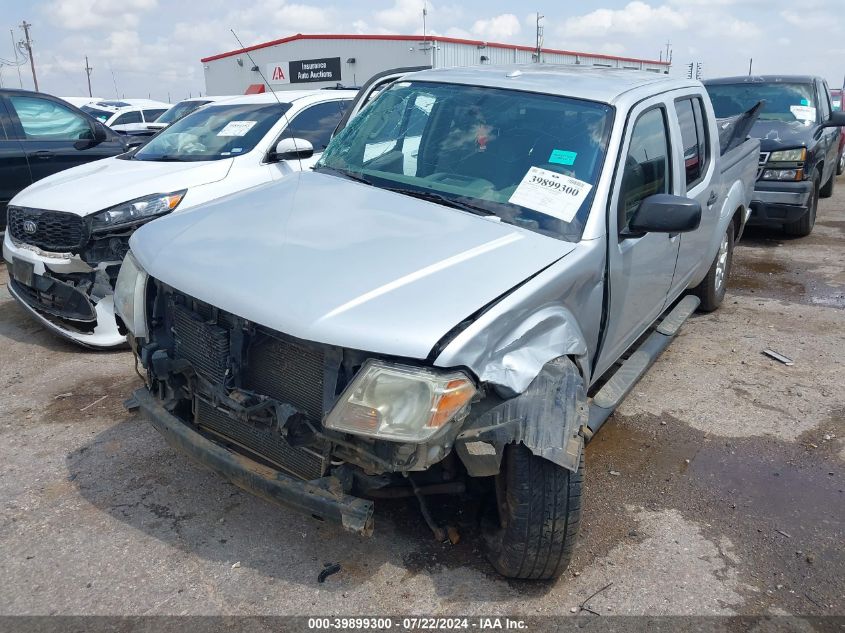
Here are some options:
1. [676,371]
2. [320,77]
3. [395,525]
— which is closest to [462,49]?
[320,77]

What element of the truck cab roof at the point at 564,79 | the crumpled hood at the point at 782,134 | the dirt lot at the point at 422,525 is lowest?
the dirt lot at the point at 422,525

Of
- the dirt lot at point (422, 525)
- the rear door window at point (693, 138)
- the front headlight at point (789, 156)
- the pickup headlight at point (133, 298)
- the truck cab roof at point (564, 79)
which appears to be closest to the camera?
the dirt lot at point (422, 525)

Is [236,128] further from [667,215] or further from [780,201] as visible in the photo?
[780,201]

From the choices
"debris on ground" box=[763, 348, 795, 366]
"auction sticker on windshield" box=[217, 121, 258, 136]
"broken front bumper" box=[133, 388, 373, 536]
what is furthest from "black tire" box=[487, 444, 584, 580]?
"auction sticker on windshield" box=[217, 121, 258, 136]

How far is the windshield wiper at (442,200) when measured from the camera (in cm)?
298

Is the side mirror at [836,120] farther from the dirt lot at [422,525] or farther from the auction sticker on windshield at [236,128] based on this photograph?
the auction sticker on windshield at [236,128]

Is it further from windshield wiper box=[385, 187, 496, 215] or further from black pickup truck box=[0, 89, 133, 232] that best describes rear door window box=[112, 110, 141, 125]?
windshield wiper box=[385, 187, 496, 215]

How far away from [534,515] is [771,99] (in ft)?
27.1

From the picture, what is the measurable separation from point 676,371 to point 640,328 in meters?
1.07

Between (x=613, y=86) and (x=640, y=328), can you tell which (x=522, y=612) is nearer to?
(x=640, y=328)

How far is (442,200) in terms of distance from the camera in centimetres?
309

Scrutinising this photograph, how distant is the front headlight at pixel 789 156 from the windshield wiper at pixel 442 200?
6312mm

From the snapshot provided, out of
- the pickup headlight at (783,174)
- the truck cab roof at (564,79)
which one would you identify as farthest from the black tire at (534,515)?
the pickup headlight at (783,174)

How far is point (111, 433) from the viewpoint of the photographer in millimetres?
3723
